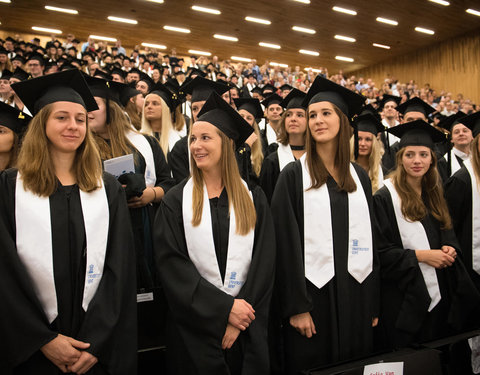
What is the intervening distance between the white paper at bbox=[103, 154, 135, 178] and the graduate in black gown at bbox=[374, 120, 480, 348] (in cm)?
200

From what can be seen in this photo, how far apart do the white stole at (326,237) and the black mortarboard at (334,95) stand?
63cm

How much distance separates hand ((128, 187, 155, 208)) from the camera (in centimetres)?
284

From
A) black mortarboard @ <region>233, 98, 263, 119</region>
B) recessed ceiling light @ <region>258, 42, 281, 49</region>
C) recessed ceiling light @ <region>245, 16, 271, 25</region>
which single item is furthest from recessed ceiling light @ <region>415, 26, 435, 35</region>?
black mortarboard @ <region>233, 98, 263, 119</region>

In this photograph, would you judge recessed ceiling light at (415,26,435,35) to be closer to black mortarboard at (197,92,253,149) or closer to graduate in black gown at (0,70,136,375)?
black mortarboard at (197,92,253,149)

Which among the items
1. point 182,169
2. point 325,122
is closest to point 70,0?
point 182,169

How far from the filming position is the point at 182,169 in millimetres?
3629

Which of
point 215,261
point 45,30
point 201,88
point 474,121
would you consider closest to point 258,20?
point 45,30

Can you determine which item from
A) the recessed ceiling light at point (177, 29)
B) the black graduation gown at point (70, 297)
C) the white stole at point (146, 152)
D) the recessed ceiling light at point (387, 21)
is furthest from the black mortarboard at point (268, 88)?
the recessed ceiling light at point (177, 29)

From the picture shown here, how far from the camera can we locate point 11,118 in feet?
9.46

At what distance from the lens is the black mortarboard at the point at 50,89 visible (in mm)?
2213

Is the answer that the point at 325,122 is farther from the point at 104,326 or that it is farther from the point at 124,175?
the point at 104,326

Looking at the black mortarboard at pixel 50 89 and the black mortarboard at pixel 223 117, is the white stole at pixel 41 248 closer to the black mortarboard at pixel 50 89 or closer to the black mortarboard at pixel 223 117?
the black mortarboard at pixel 50 89

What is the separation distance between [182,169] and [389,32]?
20.9 metres

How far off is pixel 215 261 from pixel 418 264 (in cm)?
171
